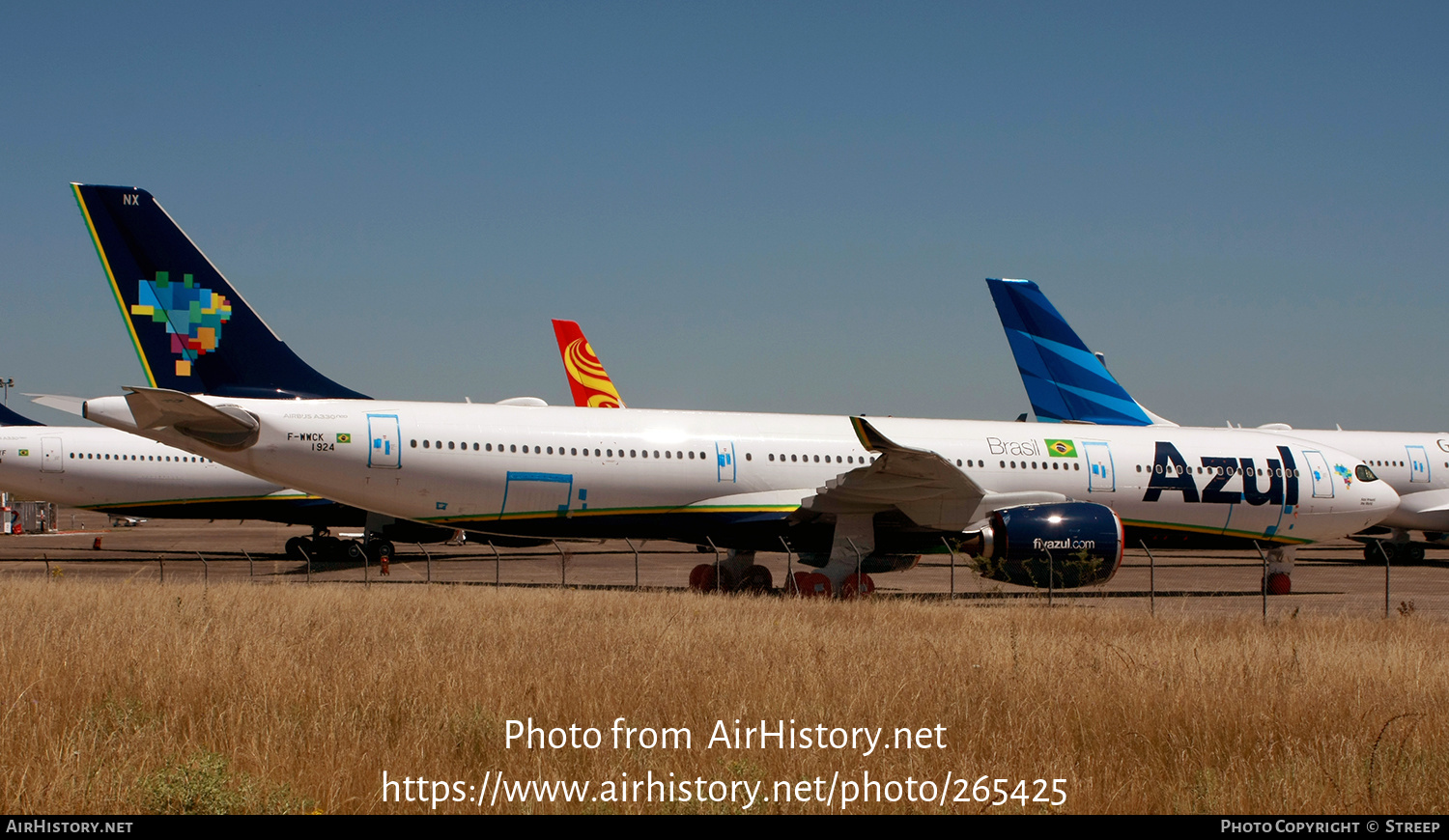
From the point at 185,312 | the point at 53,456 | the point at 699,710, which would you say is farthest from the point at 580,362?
the point at 699,710

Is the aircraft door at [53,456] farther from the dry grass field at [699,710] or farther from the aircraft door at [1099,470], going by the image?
the aircraft door at [1099,470]

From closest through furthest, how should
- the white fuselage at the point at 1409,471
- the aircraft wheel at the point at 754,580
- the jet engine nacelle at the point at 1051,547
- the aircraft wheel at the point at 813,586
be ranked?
the jet engine nacelle at the point at 1051,547
the aircraft wheel at the point at 813,586
the aircraft wheel at the point at 754,580
the white fuselage at the point at 1409,471

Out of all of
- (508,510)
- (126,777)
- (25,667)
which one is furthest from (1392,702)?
(508,510)

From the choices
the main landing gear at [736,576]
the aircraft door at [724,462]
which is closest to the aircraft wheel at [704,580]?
the main landing gear at [736,576]

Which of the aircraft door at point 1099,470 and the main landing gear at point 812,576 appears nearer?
the main landing gear at point 812,576

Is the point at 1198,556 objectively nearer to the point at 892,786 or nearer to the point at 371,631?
the point at 371,631

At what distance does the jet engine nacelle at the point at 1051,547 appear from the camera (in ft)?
60.4

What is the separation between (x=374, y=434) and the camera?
A: 18.2 meters

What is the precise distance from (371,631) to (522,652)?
235 cm

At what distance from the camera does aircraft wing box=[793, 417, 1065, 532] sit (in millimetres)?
18562

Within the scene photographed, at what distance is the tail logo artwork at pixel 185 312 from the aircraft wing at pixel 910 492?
10683mm

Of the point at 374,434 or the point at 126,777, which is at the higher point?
the point at 374,434

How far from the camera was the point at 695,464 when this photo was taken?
64.0ft

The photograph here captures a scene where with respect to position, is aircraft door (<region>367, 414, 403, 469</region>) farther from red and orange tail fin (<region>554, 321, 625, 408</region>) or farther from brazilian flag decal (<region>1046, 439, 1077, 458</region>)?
red and orange tail fin (<region>554, 321, 625, 408</region>)
